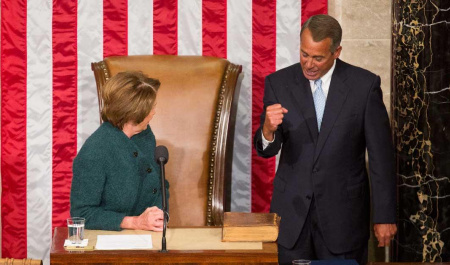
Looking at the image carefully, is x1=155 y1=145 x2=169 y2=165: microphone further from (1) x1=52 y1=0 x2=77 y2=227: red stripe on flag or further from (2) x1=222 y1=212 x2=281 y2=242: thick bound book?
(1) x1=52 y1=0 x2=77 y2=227: red stripe on flag

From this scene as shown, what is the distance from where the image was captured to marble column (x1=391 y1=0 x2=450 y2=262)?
445cm

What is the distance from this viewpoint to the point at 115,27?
4695mm

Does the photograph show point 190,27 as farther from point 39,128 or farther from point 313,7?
point 39,128

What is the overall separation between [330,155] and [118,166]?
1.02m

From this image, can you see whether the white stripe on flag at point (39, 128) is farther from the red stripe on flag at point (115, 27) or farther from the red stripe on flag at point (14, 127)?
the red stripe on flag at point (115, 27)

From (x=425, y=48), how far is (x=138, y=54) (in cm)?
166

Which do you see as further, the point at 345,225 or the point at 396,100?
the point at 396,100

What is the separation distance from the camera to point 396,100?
14.9 feet

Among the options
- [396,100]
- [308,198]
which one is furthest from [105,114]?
[396,100]

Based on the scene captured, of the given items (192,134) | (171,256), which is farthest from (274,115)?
(192,134)

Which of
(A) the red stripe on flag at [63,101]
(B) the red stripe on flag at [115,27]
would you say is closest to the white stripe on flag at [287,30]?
(B) the red stripe on flag at [115,27]

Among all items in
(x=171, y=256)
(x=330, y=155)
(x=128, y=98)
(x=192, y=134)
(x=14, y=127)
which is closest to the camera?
(x=171, y=256)

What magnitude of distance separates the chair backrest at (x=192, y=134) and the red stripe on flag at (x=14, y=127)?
0.57 meters

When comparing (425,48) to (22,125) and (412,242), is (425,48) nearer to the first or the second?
(412,242)
